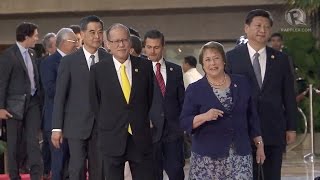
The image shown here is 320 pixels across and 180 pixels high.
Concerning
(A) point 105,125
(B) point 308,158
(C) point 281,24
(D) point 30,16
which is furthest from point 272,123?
(D) point 30,16

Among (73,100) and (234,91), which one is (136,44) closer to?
(73,100)

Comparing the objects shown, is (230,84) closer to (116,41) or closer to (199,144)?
(199,144)

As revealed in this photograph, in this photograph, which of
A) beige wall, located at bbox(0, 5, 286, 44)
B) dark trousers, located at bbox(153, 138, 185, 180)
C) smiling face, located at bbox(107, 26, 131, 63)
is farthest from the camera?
beige wall, located at bbox(0, 5, 286, 44)

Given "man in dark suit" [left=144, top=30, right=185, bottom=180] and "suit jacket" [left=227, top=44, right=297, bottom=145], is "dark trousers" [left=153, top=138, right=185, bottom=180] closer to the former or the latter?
"man in dark suit" [left=144, top=30, right=185, bottom=180]

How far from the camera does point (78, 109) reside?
9883mm

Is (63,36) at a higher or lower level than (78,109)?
higher

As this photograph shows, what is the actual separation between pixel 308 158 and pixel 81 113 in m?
7.23

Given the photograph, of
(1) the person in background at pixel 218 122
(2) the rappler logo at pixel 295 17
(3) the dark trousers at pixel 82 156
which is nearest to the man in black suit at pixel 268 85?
(1) the person in background at pixel 218 122

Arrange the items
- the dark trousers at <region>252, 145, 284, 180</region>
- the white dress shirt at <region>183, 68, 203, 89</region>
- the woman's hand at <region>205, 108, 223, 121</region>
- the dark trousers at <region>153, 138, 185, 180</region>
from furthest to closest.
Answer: the white dress shirt at <region>183, 68, 203, 89</region> < the dark trousers at <region>153, 138, 185, 180</region> < the dark trousers at <region>252, 145, 284, 180</region> < the woman's hand at <region>205, 108, 223, 121</region>

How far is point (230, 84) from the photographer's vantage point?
832cm

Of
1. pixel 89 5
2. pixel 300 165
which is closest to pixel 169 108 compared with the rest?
pixel 300 165

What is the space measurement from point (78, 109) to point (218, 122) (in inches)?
90.3

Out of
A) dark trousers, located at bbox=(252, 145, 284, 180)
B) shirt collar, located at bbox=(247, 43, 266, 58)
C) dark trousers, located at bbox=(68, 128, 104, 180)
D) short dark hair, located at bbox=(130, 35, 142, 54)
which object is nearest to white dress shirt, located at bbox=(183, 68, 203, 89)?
short dark hair, located at bbox=(130, 35, 142, 54)

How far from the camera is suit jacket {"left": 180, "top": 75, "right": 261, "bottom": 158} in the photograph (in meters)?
8.12
